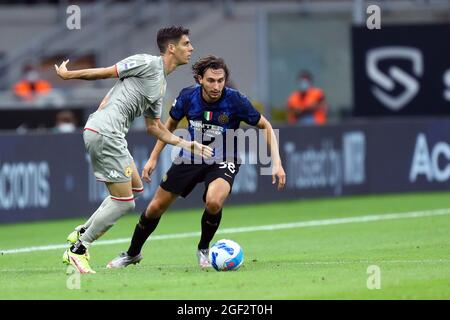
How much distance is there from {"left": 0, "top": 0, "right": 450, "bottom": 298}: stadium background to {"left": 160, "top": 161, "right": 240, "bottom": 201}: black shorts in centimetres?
333

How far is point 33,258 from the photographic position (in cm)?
1463

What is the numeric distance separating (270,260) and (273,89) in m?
15.8

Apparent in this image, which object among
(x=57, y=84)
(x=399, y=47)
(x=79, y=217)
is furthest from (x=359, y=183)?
(x=57, y=84)

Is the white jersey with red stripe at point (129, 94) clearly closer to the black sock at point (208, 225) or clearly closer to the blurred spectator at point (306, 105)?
the black sock at point (208, 225)

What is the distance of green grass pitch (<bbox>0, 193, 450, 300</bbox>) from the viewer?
35.4 ft

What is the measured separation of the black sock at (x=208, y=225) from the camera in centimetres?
1281

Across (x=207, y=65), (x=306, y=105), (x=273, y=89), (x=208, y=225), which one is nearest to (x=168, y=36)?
(x=207, y=65)

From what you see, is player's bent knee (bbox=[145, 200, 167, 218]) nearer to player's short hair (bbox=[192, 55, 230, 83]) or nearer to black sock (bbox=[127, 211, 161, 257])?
black sock (bbox=[127, 211, 161, 257])

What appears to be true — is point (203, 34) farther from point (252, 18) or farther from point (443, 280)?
point (443, 280)

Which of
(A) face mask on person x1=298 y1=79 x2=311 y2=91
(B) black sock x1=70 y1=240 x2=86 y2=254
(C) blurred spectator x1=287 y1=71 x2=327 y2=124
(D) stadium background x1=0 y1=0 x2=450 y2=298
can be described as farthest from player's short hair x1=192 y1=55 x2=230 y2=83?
(A) face mask on person x1=298 y1=79 x2=311 y2=91

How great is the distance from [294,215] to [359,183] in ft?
13.2

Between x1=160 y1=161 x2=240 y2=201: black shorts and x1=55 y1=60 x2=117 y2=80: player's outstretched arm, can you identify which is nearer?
→ x1=55 y1=60 x2=117 y2=80: player's outstretched arm

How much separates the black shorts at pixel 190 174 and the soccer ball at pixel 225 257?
0.72 metres

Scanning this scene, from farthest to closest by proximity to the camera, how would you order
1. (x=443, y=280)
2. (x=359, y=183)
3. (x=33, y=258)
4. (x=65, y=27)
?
(x=65, y=27), (x=359, y=183), (x=33, y=258), (x=443, y=280)
